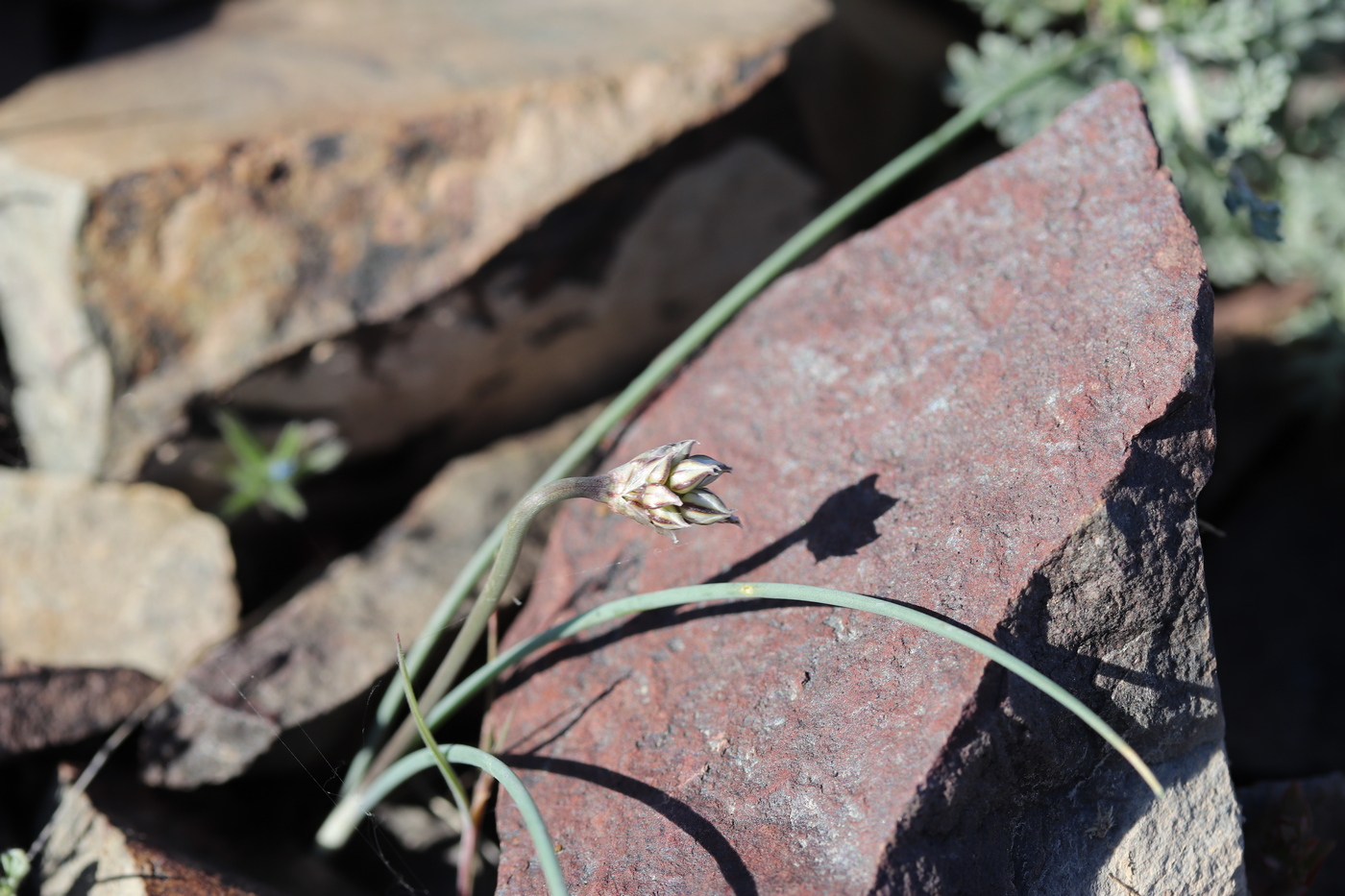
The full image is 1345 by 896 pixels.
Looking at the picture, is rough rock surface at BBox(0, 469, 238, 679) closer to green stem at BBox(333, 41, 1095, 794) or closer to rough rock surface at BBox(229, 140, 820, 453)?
rough rock surface at BBox(229, 140, 820, 453)

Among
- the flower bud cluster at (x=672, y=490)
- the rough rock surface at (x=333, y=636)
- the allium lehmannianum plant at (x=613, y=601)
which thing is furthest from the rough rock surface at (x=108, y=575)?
the flower bud cluster at (x=672, y=490)

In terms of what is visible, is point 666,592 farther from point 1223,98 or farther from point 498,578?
point 1223,98

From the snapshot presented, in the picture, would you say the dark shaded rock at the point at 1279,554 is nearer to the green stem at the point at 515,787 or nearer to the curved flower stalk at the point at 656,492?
the curved flower stalk at the point at 656,492

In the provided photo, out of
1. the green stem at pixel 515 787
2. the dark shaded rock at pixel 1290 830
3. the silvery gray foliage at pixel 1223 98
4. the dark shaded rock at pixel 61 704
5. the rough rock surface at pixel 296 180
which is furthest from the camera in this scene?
the silvery gray foliage at pixel 1223 98

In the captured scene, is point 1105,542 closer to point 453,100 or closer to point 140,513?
point 453,100

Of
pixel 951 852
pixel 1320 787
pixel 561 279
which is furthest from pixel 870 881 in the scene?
pixel 561 279

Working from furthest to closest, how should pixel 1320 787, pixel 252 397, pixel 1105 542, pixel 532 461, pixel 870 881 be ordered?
pixel 532 461 < pixel 252 397 < pixel 1320 787 < pixel 1105 542 < pixel 870 881
